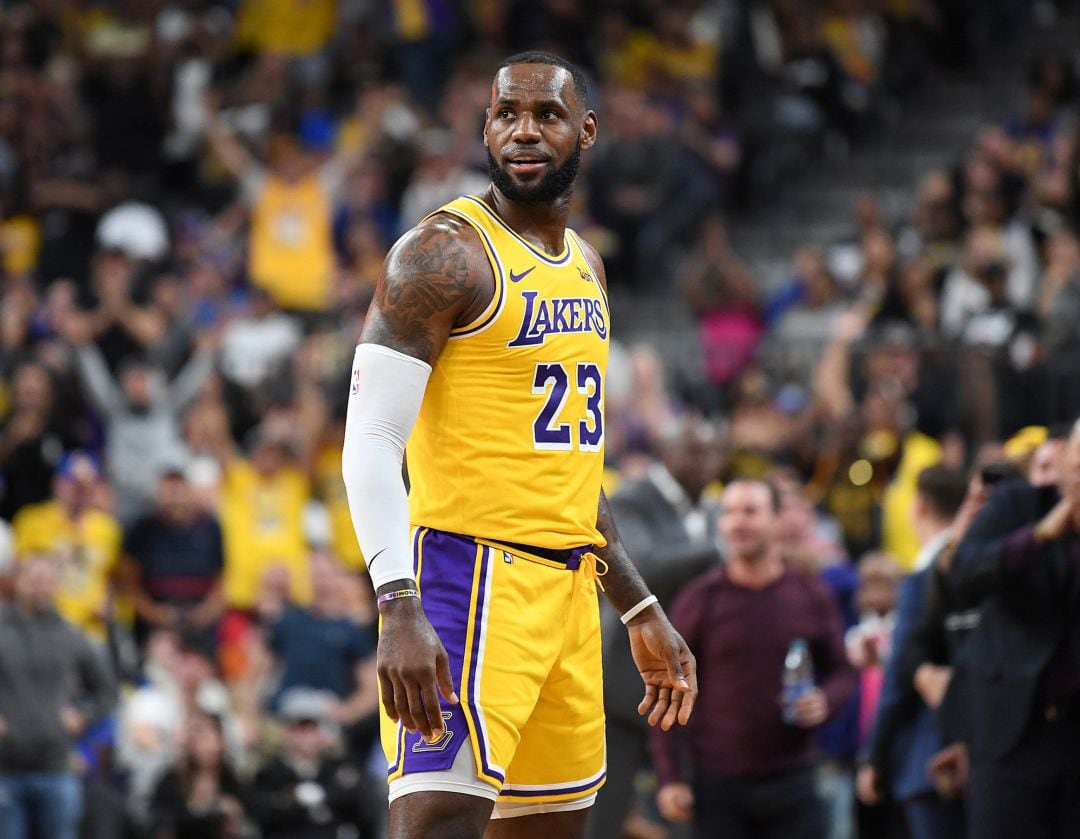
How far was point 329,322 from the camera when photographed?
1519cm

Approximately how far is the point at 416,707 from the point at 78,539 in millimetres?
8675

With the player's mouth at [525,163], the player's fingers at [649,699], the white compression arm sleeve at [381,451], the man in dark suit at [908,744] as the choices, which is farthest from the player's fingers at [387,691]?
the man in dark suit at [908,744]

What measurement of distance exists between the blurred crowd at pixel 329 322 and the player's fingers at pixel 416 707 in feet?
14.1

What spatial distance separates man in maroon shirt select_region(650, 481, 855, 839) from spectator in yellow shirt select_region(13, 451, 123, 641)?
17.9 feet

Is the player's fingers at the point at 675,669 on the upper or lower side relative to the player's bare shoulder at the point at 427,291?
lower

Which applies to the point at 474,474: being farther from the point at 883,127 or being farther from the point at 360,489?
the point at 883,127

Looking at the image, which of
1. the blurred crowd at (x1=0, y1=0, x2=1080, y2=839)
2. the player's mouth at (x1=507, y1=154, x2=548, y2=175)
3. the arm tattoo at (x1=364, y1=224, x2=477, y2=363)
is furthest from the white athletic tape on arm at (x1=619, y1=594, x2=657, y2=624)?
the blurred crowd at (x1=0, y1=0, x2=1080, y2=839)

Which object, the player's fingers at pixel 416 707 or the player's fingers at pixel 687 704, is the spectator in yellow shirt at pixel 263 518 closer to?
the player's fingers at pixel 687 704

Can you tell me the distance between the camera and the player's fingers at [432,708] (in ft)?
14.0

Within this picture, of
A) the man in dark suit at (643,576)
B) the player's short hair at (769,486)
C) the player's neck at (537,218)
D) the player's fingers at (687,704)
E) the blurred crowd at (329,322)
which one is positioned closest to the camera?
the player's neck at (537,218)

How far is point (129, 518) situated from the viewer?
43.6 feet

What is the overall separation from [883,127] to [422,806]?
48.7ft

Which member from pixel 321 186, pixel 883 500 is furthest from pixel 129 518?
pixel 883 500

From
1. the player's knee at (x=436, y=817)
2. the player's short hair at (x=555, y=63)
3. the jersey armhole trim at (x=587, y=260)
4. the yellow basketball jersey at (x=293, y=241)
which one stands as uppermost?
the yellow basketball jersey at (x=293, y=241)
